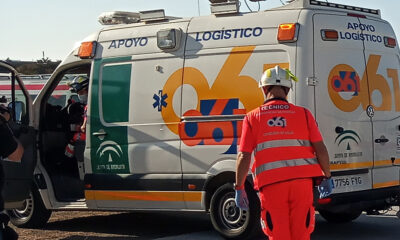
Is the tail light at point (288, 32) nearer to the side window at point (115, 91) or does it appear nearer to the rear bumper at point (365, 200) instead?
the rear bumper at point (365, 200)

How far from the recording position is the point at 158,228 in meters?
10.1

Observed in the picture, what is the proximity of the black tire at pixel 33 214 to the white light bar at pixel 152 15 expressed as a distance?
105 inches

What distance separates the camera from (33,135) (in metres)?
9.17

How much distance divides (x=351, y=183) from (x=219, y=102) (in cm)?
167

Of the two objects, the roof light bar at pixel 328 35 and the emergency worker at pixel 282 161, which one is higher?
the roof light bar at pixel 328 35

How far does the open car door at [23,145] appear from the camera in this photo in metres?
8.60

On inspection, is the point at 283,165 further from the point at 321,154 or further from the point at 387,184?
the point at 387,184

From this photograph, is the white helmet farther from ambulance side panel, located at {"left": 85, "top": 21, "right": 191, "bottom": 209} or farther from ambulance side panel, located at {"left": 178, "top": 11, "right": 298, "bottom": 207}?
ambulance side panel, located at {"left": 85, "top": 21, "right": 191, "bottom": 209}

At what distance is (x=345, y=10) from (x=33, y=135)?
3.90m

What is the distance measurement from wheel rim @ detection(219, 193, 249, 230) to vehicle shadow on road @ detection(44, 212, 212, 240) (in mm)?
1130

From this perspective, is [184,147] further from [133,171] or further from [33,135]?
[33,135]

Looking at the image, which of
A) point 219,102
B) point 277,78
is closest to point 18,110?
point 219,102

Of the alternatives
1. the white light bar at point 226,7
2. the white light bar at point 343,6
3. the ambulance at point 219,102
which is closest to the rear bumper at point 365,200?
the ambulance at point 219,102

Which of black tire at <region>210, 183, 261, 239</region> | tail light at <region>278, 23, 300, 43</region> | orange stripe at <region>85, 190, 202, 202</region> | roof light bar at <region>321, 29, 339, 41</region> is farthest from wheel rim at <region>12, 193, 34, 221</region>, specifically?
roof light bar at <region>321, 29, 339, 41</region>
